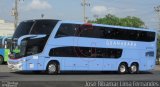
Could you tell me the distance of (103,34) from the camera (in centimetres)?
3331

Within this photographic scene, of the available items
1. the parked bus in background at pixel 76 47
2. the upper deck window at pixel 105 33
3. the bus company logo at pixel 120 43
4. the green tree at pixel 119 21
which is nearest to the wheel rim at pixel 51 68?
the parked bus in background at pixel 76 47

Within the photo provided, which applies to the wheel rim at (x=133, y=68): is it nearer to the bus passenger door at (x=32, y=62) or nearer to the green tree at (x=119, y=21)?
the bus passenger door at (x=32, y=62)

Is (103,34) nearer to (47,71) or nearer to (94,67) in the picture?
(94,67)

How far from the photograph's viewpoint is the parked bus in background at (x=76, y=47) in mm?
29891

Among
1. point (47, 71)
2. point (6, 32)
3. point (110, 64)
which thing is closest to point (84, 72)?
point (110, 64)

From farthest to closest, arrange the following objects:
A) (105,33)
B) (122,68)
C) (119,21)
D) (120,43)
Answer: (119,21) < (122,68) < (120,43) < (105,33)

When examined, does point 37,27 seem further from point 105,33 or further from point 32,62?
point 105,33

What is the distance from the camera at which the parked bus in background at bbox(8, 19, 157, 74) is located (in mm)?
29891

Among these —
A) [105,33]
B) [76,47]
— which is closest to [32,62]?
[76,47]

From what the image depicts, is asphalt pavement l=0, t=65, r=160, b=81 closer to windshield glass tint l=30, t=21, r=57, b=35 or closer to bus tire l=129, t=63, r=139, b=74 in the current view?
windshield glass tint l=30, t=21, r=57, b=35

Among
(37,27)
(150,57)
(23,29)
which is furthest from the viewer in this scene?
(150,57)

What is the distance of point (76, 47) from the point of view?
31.4 meters

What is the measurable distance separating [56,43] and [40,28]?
4.94 feet

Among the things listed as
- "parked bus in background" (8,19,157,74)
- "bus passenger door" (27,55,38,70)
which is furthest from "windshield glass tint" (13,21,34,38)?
"bus passenger door" (27,55,38,70)
